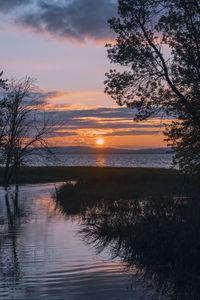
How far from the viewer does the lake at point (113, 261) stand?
26.1 feet

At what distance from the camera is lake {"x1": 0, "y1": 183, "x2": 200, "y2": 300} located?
794cm

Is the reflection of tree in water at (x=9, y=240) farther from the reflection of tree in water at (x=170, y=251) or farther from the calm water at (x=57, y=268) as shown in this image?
the reflection of tree in water at (x=170, y=251)

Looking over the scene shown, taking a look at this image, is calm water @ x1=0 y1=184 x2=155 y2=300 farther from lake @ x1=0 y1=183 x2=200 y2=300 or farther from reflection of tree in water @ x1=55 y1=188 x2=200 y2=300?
reflection of tree in water @ x1=55 y1=188 x2=200 y2=300

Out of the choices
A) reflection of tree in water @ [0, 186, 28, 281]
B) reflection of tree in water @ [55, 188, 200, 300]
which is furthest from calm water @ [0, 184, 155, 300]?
reflection of tree in water @ [55, 188, 200, 300]

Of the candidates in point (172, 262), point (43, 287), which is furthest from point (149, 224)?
point (43, 287)

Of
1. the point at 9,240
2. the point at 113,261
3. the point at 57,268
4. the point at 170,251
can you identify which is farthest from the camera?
the point at 9,240

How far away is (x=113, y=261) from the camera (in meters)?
10.7

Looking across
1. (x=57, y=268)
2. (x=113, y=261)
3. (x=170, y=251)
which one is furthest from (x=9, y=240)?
(x=170, y=251)

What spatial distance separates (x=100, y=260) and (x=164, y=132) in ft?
24.9

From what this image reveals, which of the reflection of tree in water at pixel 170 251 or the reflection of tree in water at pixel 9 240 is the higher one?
the reflection of tree in water at pixel 170 251

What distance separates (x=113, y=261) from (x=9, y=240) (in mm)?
4647

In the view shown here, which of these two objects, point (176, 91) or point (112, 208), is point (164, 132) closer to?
point (176, 91)

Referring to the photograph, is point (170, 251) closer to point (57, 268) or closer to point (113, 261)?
point (113, 261)

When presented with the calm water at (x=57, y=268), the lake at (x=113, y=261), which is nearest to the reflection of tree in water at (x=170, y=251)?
the lake at (x=113, y=261)
